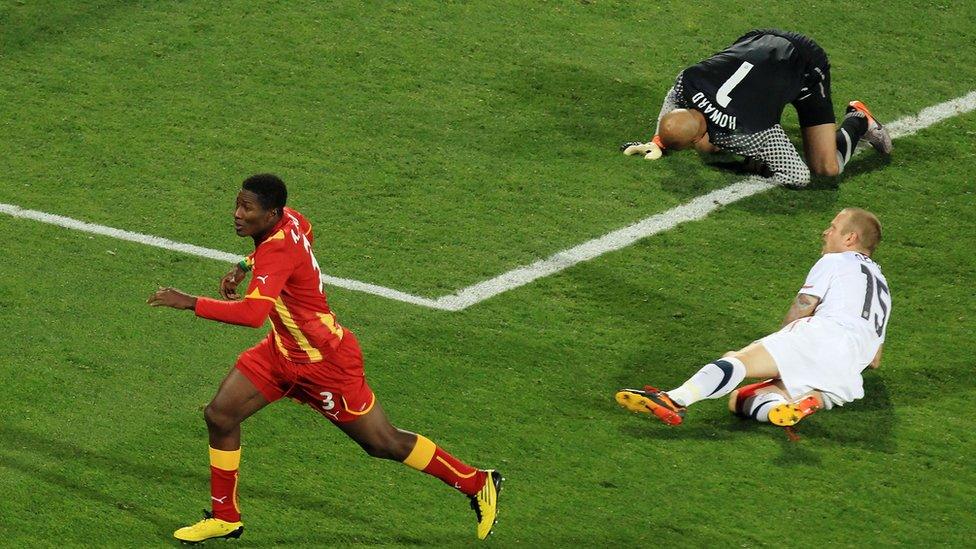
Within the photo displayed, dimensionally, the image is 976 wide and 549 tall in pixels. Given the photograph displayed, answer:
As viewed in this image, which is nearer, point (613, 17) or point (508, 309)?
point (508, 309)

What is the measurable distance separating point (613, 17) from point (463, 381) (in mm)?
5521

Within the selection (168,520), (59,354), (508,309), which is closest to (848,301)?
(508,309)

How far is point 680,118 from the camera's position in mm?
10094

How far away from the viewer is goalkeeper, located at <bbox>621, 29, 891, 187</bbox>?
10156 mm

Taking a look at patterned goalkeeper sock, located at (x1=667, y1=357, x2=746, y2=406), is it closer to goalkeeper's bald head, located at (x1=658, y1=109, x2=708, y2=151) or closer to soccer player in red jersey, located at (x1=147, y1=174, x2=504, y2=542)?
soccer player in red jersey, located at (x1=147, y1=174, x2=504, y2=542)

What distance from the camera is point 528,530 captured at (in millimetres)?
6684

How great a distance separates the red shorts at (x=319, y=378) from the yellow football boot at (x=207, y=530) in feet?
1.92

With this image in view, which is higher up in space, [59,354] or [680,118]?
[680,118]

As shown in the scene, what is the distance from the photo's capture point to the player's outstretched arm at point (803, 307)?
7.74m

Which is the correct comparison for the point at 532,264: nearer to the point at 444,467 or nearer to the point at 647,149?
the point at 647,149

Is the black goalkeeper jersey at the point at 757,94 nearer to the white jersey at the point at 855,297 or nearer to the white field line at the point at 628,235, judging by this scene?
the white field line at the point at 628,235

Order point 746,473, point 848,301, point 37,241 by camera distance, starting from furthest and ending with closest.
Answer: point 37,241, point 848,301, point 746,473

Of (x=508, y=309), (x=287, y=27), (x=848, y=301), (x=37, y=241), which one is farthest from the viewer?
(x=287, y=27)

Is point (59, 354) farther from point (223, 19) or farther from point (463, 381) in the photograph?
point (223, 19)
